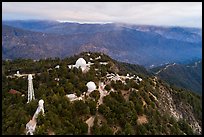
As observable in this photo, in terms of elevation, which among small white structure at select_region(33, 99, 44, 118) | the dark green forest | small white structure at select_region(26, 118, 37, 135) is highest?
small white structure at select_region(33, 99, 44, 118)

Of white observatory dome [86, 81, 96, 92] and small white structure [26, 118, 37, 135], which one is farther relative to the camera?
white observatory dome [86, 81, 96, 92]

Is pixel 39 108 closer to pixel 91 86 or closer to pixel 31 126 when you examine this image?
pixel 31 126

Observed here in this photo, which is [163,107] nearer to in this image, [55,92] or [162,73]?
[55,92]

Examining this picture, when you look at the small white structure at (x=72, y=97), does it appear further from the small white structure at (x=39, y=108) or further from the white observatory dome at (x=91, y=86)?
the small white structure at (x=39, y=108)

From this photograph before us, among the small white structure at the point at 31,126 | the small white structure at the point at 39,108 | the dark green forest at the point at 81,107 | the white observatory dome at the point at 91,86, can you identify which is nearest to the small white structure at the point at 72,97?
the dark green forest at the point at 81,107

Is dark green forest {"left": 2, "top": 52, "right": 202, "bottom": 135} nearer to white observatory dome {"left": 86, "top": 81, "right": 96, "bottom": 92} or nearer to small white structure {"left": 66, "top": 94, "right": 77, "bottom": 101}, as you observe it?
white observatory dome {"left": 86, "top": 81, "right": 96, "bottom": 92}

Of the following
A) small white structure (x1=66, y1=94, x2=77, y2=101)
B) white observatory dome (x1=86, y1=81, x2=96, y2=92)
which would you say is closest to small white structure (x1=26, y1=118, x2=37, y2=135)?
small white structure (x1=66, y1=94, x2=77, y2=101)

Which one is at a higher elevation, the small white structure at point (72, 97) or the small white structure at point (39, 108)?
the small white structure at point (39, 108)

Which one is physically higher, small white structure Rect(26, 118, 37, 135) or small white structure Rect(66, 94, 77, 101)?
small white structure Rect(26, 118, 37, 135)

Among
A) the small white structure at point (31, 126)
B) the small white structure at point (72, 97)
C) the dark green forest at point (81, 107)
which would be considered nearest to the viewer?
the small white structure at point (31, 126)

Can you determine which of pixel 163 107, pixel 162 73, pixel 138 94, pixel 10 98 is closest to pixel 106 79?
pixel 138 94

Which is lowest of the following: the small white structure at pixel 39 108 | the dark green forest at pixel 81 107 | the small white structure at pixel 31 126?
the dark green forest at pixel 81 107
